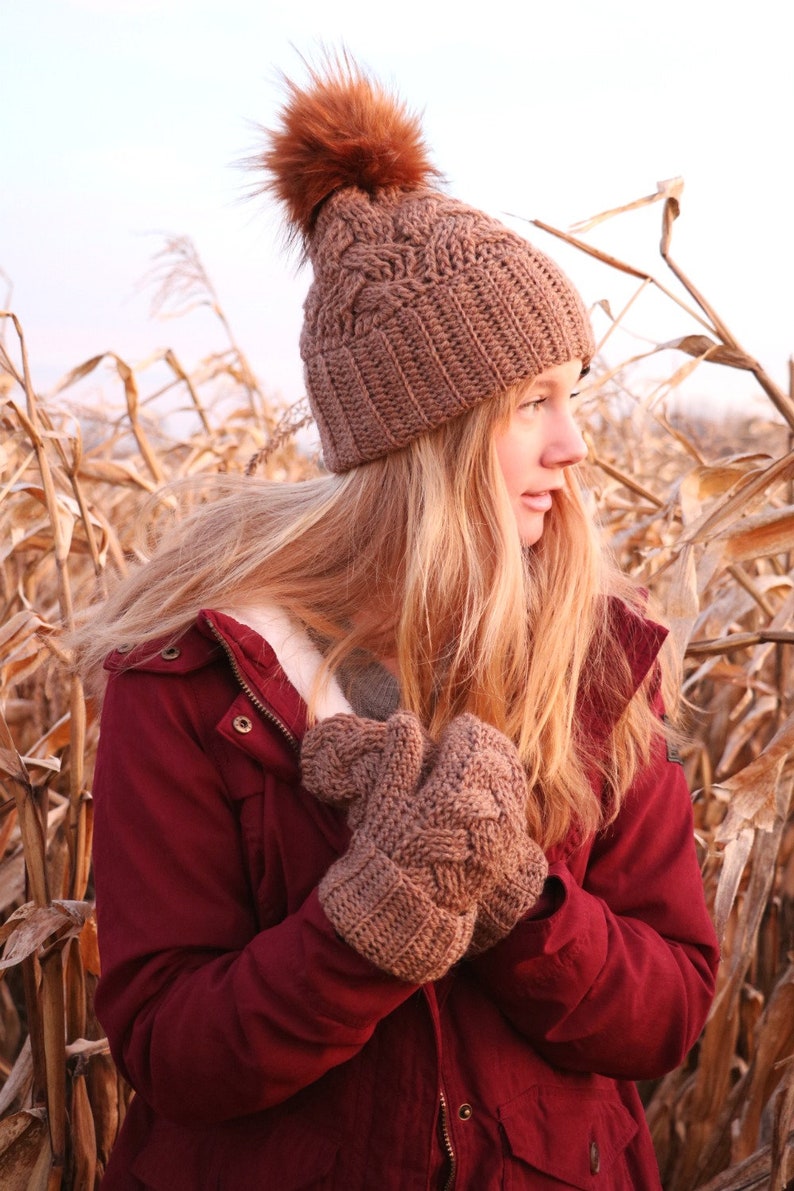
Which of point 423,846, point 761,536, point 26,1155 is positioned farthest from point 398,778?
point 26,1155

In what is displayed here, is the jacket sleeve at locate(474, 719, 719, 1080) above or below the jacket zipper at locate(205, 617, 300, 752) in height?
below

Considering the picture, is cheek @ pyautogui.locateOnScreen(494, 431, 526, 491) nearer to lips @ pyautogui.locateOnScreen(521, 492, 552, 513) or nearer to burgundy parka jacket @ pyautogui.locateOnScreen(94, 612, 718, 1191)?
lips @ pyautogui.locateOnScreen(521, 492, 552, 513)

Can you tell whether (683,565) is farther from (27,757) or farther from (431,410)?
(27,757)

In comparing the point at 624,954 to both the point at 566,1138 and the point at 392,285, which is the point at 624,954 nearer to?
the point at 566,1138

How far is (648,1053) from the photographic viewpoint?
1479mm

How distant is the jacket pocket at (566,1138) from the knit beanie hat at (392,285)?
97 cm

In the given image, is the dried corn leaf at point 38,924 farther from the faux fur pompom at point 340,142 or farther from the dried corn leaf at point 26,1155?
the faux fur pompom at point 340,142

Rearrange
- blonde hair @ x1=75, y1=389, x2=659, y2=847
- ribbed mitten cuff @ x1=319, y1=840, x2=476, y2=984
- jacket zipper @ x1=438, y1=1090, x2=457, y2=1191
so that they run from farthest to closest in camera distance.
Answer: blonde hair @ x1=75, y1=389, x2=659, y2=847 → jacket zipper @ x1=438, y1=1090, x2=457, y2=1191 → ribbed mitten cuff @ x1=319, y1=840, x2=476, y2=984

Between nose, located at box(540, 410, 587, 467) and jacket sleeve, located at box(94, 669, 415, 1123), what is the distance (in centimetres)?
64

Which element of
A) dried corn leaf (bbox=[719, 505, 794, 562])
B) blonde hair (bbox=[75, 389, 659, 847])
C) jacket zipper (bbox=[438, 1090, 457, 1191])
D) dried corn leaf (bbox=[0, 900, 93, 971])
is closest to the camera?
jacket zipper (bbox=[438, 1090, 457, 1191])

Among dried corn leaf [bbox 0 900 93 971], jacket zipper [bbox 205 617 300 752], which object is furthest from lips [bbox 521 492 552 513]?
dried corn leaf [bbox 0 900 93 971]

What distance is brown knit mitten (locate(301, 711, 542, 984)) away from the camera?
125cm

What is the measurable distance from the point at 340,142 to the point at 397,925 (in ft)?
3.84

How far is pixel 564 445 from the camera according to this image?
162cm
